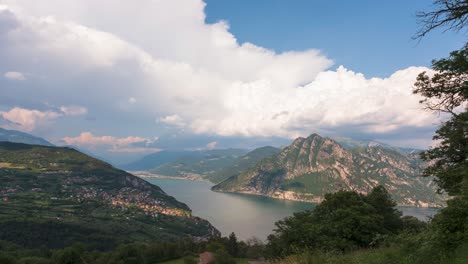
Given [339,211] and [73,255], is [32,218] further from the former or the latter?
[339,211]

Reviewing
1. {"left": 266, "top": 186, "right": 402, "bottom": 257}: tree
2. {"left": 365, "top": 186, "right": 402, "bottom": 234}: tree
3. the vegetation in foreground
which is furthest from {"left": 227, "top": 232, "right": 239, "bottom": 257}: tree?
{"left": 365, "top": 186, "right": 402, "bottom": 234}: tree

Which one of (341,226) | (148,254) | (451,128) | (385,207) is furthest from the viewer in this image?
(148,254)

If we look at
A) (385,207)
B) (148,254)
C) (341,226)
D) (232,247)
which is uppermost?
(385,207)

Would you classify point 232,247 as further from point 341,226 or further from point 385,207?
point 341,226

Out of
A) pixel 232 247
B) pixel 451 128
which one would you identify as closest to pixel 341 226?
pixel 451 128

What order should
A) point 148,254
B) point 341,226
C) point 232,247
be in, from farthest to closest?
point 232,247 → point 148,254 → point 341,226

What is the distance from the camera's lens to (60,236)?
136500 mm

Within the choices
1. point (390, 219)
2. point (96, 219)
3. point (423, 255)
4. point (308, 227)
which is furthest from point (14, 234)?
point (423, 255)

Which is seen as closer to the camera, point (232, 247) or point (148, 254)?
point (148, 254)

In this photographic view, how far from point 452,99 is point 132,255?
8947cm

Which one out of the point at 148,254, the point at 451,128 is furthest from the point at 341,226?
the point at 148,254

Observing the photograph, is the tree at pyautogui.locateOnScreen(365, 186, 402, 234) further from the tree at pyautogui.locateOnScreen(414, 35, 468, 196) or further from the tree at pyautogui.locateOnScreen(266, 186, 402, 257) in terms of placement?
the tree at pyautogui.locateOnScreen(414, 35, 468, 196)

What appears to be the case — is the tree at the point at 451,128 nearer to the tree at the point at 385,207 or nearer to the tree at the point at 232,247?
the tree at the point at 385,207

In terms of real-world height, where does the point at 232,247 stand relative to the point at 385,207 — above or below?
below
